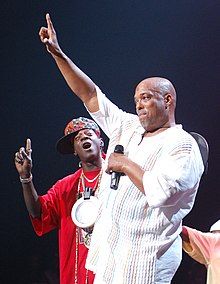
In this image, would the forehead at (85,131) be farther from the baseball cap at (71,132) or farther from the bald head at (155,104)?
the bald head at (155,104)

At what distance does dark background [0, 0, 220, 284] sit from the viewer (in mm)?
4125

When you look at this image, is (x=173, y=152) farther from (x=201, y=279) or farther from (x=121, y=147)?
(x=201, y=279)

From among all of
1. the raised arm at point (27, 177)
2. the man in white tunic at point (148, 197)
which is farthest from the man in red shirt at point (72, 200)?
the man in white tunic at point (148, 197)

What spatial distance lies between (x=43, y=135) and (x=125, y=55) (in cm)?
93

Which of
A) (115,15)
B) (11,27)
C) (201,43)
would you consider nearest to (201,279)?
(201,43)

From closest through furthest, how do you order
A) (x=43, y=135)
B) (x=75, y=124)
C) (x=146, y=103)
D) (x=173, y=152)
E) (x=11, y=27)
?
(x=173, y=152) → (x=146, y=103) → (x=75, y=124) → (x=11, y=27) → (x=43, y=135)

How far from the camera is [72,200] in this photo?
290 cm

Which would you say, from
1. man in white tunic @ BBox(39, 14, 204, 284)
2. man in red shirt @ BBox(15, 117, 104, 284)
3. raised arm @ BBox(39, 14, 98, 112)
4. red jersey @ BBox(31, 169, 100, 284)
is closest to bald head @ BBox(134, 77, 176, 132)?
man in white tunic @ BBox(39, 14, 204, 284)

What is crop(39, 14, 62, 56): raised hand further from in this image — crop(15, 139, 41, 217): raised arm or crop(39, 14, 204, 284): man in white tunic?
crop(15, 139, 41, 217): raised arm

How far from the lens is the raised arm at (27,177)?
2699mm

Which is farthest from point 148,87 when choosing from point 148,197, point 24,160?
point 24,160

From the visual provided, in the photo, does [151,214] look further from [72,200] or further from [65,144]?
[65,144]

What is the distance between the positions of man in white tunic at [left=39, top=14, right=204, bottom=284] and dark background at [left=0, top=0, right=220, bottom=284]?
2306 millimetres

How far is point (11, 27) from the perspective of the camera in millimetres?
4109
